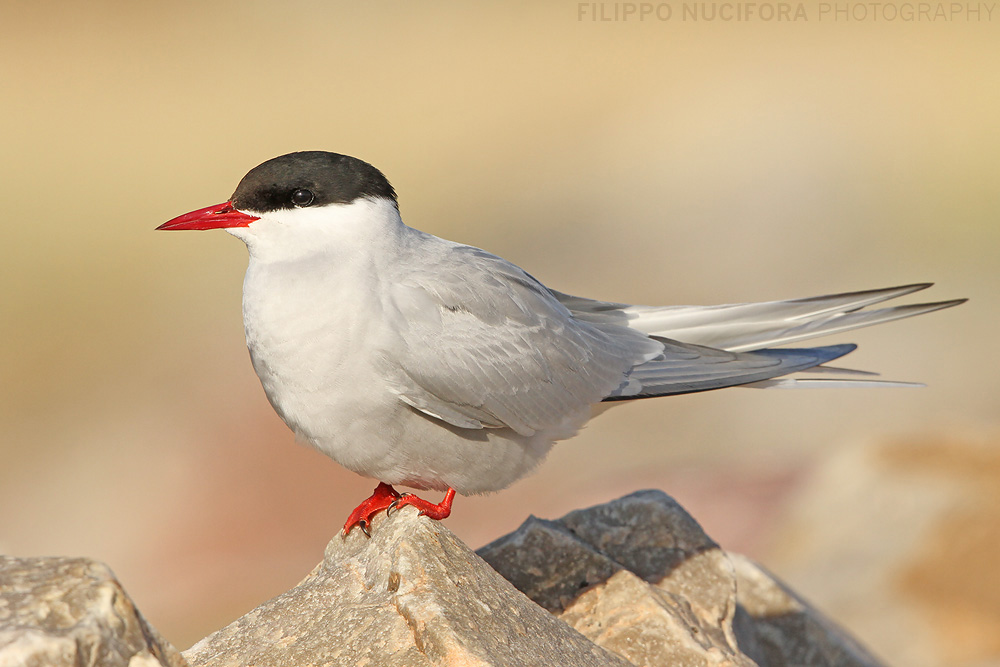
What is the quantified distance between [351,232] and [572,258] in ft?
34.1

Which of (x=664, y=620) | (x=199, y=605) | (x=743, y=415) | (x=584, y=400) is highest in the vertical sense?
(x=584, y=400)

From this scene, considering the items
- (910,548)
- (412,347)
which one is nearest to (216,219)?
(412,347)

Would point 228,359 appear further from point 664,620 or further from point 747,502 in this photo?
point 664,620

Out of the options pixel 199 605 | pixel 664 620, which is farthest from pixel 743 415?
pixel 664 620

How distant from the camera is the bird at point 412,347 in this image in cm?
423

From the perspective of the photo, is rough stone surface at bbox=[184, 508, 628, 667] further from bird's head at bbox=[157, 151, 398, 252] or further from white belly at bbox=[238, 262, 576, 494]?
bird's head at bbox=[157, 151, 398, 252]

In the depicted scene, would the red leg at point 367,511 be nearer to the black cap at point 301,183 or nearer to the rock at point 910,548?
the black cap at point 301,183

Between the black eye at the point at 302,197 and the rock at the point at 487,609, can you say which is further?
the black eye at the point at 302,197

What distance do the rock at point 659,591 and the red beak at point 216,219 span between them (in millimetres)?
1837

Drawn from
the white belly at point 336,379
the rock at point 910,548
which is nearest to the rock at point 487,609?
the white belly at point 336,379

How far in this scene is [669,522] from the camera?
17.4 feet

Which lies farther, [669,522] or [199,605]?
[199,605]

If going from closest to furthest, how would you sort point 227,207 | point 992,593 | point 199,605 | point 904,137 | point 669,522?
point 227,207 < point 669,522 < point 992,593 < point 199,605 < point 904,137

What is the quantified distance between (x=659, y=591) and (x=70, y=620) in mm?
2703
